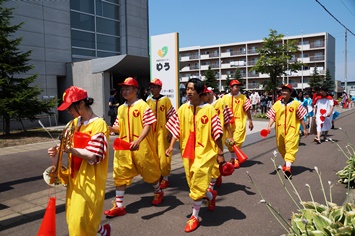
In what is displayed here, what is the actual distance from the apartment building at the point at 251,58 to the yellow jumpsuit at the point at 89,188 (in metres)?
53.8

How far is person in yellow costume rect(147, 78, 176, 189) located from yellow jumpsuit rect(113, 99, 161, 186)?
2.86 feet

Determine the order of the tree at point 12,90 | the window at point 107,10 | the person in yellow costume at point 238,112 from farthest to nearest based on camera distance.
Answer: the window at point 107,10 → the tree at point 12,90 → the person in yellow costume at point 238,112

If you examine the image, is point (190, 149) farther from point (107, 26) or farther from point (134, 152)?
point (107, 26)

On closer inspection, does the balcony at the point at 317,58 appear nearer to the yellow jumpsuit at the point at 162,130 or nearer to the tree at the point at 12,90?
the tree at the point at 12,90

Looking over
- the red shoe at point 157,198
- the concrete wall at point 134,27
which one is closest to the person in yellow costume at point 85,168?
the red shoe at point 157,198

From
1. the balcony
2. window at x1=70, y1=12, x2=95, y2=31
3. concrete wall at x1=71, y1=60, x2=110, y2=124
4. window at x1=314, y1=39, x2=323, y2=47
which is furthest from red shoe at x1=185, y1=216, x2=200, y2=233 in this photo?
window at x1=314, y1=39, x2=323, y2=47

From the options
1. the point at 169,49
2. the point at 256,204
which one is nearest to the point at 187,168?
the point at 256,204

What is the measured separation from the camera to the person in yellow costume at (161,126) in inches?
224

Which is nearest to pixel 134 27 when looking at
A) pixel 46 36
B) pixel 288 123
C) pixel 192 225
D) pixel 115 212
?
pixel 46 36

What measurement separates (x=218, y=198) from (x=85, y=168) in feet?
9.83

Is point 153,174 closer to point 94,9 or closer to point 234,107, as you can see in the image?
point 234,107

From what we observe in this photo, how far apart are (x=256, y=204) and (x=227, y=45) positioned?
2878 inches

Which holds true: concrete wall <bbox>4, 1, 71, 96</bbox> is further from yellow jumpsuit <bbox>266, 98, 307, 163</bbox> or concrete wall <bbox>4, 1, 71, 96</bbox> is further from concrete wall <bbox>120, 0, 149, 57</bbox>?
yellow jumpsuit <bbox>266, 98, 307, 163</bbox>

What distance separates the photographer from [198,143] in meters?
4.21
